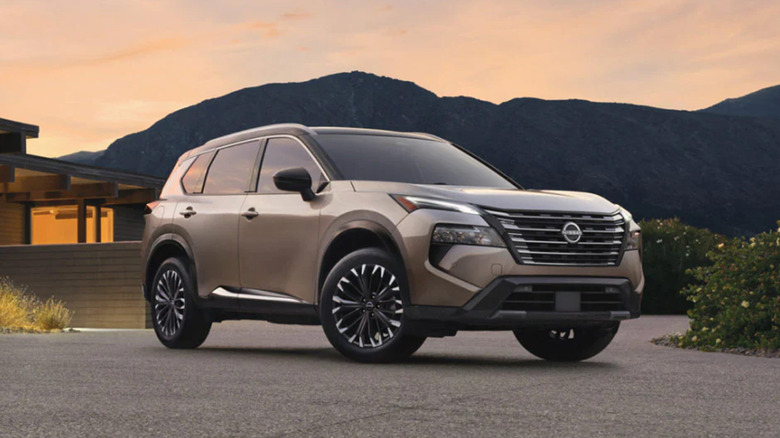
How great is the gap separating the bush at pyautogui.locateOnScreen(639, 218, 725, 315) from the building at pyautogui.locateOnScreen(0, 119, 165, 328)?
10954 millimetres

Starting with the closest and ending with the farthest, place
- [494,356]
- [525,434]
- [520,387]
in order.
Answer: [525,434] → [520,387] → [494,356]

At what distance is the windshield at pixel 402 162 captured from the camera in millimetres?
9688

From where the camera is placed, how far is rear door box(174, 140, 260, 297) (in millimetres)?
10258

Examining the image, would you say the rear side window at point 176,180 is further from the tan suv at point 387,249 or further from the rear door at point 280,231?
the rear door at point 280,231

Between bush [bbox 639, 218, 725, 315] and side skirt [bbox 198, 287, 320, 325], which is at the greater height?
side skirt [bbox 198, 287, 320, 325]

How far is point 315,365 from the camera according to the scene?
351 inches

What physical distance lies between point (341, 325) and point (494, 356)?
2.24 m

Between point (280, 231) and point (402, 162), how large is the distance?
52.0 inches

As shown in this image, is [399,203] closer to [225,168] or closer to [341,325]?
[341,325]

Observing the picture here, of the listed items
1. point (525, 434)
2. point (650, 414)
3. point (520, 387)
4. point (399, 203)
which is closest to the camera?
point (525, 434)

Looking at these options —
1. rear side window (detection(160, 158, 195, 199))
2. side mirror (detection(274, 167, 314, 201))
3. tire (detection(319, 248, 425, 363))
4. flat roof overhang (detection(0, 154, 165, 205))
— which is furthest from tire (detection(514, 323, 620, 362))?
flat roof overhang (detection(0, 154, 165, 205))

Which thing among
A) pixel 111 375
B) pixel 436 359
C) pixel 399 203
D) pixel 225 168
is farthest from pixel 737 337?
pixel 111 375

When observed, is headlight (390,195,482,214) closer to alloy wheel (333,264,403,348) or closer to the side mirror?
alloy wheel (333,264,403,348)

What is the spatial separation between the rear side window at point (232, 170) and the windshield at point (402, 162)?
920 mm
